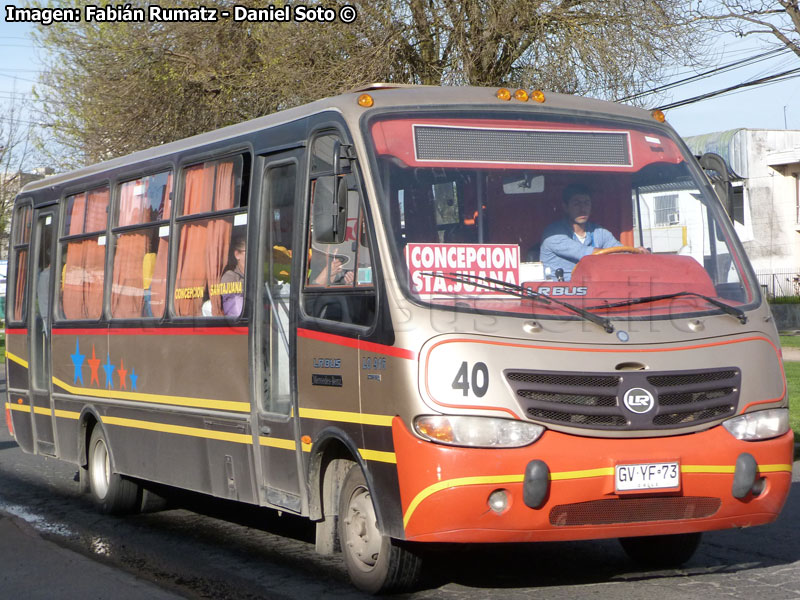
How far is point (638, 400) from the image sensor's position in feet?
20.8

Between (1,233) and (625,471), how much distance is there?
5355 cm

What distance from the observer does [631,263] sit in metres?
6.96

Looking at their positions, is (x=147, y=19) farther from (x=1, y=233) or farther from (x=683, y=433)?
(x=1, y=233)

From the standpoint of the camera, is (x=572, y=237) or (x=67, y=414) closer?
(x=572, y=237)

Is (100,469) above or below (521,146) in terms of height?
below

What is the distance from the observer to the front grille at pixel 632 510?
627 cm

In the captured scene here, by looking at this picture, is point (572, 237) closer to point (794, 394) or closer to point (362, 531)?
point (362, 531)

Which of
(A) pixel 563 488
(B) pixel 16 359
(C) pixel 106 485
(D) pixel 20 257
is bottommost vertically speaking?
(C) pixel 106 485

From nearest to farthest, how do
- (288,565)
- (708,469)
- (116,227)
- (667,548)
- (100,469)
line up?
(708,469) < (667,548) < (288,565) < (116,227) < (100,469)

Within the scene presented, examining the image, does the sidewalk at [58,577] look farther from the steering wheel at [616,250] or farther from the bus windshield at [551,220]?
the steering wheel at [616,250]

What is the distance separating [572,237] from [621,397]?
105 centimetres

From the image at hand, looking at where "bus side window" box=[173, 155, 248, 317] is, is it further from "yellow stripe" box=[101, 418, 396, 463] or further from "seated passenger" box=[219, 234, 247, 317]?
"yellow stripe" box=[101, 418, 396, 463]

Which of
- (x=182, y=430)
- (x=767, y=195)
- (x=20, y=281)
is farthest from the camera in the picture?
(x=767, y=195)

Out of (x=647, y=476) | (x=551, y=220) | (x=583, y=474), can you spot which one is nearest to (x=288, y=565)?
(x=583, y=474)
